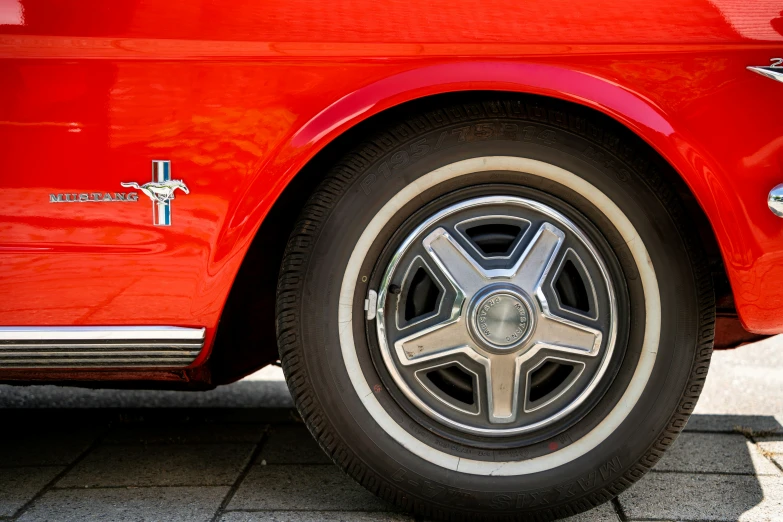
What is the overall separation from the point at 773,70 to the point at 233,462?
5.55 feet

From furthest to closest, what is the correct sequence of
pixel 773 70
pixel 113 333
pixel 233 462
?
pixel 233 462, pixel 113 333, pixel 773 70

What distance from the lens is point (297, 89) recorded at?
1.81m

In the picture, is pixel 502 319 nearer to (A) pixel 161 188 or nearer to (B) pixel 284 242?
(B) pixel 284 242

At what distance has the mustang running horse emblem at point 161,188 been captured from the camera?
1.81 metres

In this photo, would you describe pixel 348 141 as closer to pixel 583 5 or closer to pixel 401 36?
pixel 401 36

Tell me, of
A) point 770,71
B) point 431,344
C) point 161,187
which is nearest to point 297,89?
point 161,187

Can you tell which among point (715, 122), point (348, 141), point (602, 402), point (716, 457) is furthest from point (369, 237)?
point (716, 457)

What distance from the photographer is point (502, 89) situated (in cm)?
180

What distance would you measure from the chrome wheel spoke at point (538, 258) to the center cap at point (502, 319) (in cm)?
4

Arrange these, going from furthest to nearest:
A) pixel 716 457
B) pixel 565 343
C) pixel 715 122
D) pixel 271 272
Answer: pixel 716 457 < pixel 271 272 < pixel 565 343 < pixel 715 122

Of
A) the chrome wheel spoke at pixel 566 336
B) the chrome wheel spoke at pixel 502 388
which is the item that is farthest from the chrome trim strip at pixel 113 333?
the chrome wheel spoke at pixel 566 336

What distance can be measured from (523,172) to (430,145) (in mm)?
218

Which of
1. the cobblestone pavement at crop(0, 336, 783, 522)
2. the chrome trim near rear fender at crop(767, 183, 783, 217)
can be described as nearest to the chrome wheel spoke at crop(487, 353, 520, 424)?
the cobblestone pavement at crop(0, 336, 783, 522)

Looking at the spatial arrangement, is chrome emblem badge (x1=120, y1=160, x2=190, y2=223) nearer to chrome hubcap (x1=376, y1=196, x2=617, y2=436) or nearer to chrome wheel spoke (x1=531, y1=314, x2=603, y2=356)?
chrome hubcap (x1=376, y1=196, x2=617, y2=436)
